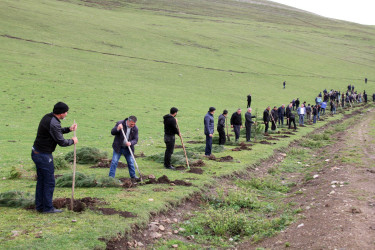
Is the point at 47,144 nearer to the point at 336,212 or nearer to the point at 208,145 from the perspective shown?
the point at 336,212

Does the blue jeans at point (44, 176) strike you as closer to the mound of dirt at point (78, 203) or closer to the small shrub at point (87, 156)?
the mound of dirt at point (78, 203)

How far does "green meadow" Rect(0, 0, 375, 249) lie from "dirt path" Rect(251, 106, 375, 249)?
13.7ft

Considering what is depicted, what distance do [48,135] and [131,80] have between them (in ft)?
165

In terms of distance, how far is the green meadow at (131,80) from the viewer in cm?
1199

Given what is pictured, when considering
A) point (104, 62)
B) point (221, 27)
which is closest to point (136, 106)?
point (104, 62)

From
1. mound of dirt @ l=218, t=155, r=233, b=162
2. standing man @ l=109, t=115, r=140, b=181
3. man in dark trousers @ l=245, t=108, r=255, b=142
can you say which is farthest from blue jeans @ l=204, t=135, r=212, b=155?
standing man @ l=109, t=115, r=140, b=181

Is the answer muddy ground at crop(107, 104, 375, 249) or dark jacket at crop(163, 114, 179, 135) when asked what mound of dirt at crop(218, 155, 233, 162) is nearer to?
muddy ground at crop(107, 104, 375, 249)

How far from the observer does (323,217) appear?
35.4 feet

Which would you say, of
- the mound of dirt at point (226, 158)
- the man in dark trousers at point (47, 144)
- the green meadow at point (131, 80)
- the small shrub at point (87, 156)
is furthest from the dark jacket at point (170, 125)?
the man in dark trousers at point (47, 144)

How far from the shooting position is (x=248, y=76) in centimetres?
7675

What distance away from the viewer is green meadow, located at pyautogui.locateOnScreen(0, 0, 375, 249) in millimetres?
11992

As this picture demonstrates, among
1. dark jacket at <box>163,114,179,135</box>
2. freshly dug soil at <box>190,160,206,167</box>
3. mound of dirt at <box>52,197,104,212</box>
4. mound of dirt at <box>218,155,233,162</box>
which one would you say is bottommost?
mound of dirt at <box>218,155,233,162</box>

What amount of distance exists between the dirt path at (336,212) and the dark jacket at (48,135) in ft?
19.9

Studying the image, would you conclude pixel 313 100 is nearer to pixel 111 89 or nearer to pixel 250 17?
pixel 111 89
